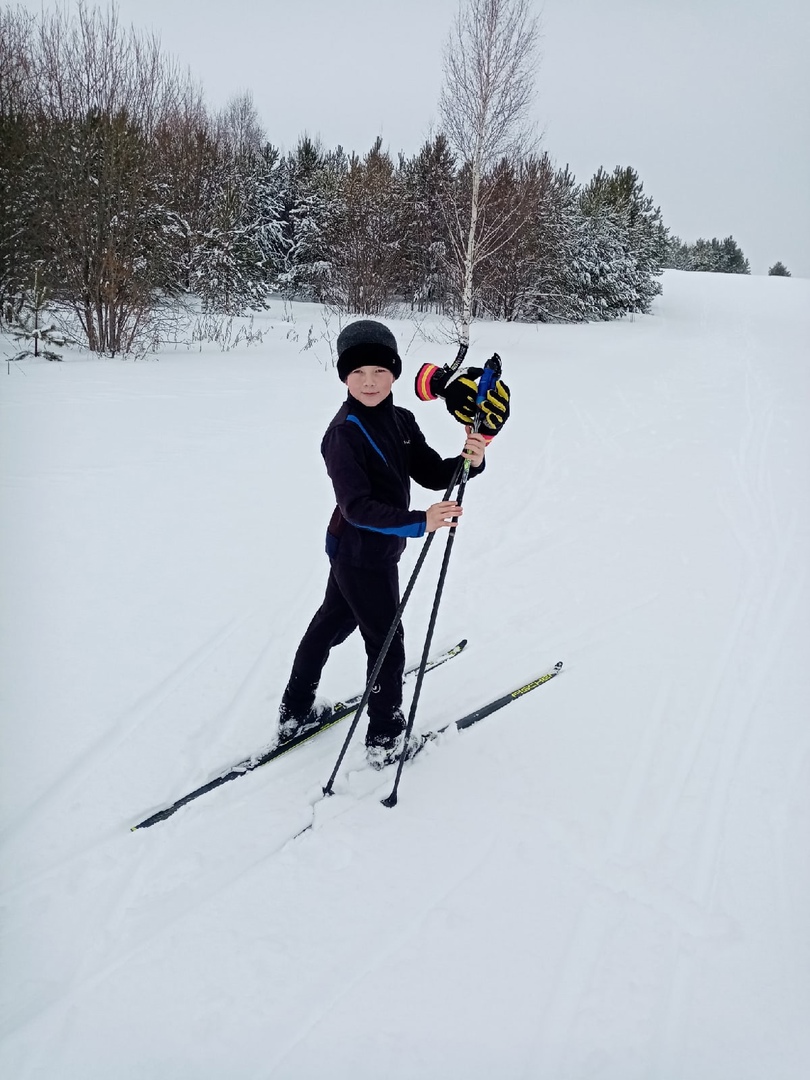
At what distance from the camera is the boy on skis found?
2346 mm

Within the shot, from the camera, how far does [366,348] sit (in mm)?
2391

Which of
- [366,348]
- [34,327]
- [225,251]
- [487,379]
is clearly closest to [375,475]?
[366,348]

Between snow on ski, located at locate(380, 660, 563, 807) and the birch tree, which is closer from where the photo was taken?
snow on ski, located at locate(380, 660, 563, 807)

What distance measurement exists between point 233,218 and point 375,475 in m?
17.8

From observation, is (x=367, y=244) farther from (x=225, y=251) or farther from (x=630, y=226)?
(x=630, y=226)

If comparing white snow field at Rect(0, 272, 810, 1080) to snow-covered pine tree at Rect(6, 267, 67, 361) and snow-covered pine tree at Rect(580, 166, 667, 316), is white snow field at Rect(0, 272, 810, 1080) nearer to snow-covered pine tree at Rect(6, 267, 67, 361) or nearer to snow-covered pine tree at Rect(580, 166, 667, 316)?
snow-covered pine tree at Rect(6, 267, 67, 361)

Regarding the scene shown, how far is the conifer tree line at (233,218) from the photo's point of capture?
34.1 ft

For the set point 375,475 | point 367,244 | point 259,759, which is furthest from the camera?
point 367,244

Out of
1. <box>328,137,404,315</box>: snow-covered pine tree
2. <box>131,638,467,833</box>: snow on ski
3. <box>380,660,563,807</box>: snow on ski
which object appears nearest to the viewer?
<box>131,638,467,833</box>: snow on ski

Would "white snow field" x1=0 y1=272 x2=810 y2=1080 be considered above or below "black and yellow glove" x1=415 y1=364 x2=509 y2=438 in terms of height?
below

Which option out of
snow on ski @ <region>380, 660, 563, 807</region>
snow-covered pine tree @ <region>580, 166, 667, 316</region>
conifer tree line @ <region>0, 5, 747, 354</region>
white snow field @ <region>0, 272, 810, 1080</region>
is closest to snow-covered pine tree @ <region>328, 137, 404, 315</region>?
conifer tree line @ <region>0, 5, 747, 354</region>

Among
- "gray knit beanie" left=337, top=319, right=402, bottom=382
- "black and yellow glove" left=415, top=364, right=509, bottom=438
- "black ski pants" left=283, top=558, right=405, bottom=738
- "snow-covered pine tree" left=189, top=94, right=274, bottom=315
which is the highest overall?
"snow-covered pine tree" left=189, top=94, right=274, bottom=315

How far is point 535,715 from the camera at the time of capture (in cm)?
326

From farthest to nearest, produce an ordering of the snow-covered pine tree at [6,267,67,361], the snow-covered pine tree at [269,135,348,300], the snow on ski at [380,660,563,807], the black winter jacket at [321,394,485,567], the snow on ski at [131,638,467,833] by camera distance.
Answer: the snow-covered pine tree at [269,135,348,300] → the snow-covered pine tree at [6,267,67,361] → the snow on ski at [380,660,563,807] → the snow on ski at [131,638,467,833] → the black winter jacket at [321,394,485,567]
